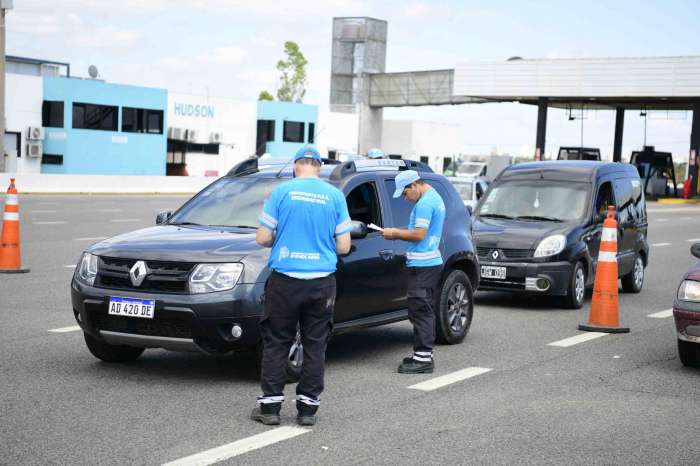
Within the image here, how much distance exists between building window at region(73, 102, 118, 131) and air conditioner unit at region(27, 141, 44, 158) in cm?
320

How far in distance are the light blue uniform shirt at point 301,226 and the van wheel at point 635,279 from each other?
30.1 ft

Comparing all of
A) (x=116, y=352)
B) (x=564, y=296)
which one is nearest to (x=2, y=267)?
(x=116, y=352)

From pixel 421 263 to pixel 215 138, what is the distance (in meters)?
57.4

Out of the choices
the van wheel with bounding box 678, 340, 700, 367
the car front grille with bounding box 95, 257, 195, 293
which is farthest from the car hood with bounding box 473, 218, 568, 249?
the car front grille with bounding box 95, 257, 195, 293

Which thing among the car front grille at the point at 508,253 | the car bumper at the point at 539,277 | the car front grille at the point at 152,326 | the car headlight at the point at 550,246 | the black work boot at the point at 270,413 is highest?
the car headlight at the point at 550,246

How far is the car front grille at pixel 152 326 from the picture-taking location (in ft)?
24.9

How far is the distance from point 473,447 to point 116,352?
11.2 ft

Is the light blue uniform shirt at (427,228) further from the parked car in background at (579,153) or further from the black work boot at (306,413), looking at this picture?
the parked car in background at (579,153)

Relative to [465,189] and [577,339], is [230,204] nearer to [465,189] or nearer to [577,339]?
[577,339]

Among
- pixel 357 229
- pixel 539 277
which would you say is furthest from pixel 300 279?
pixel 539 277

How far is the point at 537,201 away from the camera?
47.0 ft

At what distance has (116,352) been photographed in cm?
845

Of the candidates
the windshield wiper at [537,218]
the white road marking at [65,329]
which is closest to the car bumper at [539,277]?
the windshield wiper at [537,218]

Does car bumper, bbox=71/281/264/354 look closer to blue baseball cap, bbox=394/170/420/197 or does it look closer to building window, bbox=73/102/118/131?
blue baseball cap, bbox=394/170/420/197
